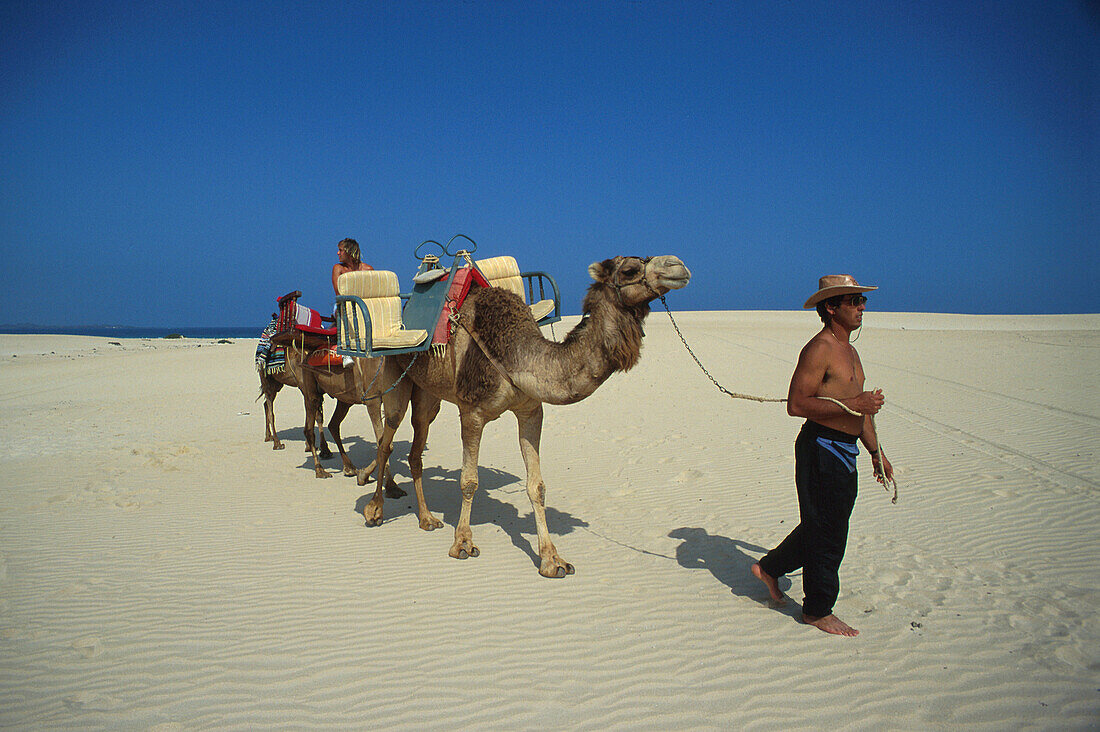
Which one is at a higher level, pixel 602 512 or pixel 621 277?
pixel 621 277

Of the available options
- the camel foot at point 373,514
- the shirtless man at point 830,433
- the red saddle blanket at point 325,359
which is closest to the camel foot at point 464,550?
the camel foot at point 373,514

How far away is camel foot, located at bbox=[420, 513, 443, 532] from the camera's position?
6.75 metres

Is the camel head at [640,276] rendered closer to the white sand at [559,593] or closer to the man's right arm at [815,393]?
the man's right arm at [815,393]

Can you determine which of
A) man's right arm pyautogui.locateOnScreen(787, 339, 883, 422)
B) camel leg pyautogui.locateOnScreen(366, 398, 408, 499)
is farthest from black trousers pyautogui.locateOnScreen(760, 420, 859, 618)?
camel leg pyautogui.locateOnScreen(366, 398, 408, 499)

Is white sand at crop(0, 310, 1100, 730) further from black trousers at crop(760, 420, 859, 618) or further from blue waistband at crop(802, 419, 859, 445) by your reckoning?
blue waistband at crop(802, 419, 859, 445)

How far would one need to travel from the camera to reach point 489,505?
25.2 feet

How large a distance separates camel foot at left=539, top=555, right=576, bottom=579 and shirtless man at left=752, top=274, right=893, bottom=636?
2112mm

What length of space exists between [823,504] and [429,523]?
4.40 metres

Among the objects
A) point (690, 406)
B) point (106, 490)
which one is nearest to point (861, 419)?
point (106, 490)

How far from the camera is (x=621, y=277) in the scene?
4.35 m

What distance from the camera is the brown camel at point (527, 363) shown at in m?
4.37

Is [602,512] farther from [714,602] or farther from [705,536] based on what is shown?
[714,602]

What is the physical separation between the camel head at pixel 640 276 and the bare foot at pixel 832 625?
2.54 meters

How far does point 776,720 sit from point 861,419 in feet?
6.19
